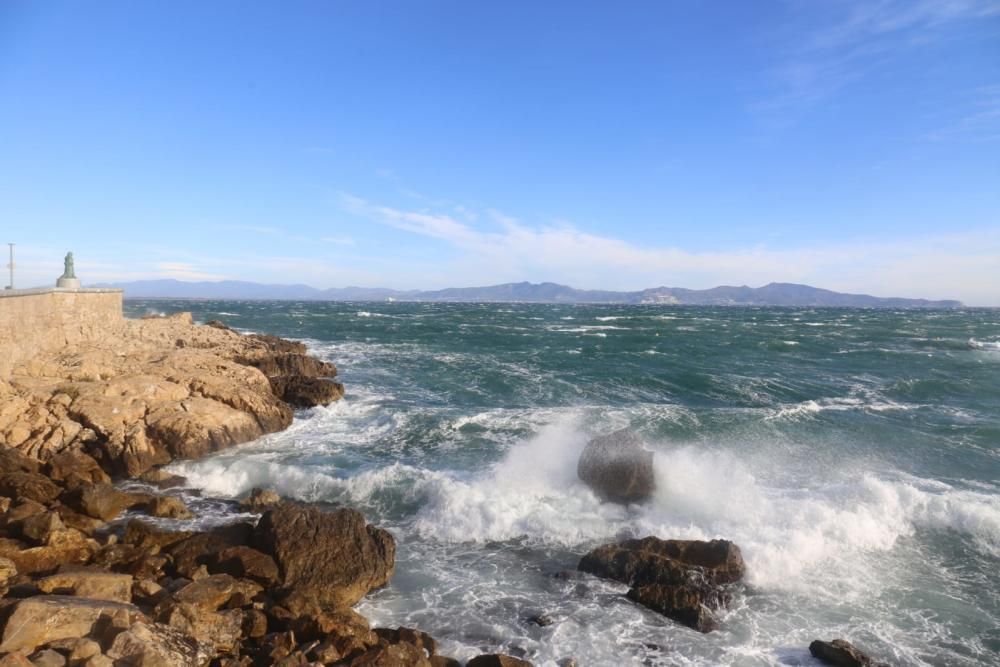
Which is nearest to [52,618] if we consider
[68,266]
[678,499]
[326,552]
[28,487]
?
[326,552]

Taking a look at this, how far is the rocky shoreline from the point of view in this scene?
6.00m

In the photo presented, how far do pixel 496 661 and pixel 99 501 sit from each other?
25.5 feet

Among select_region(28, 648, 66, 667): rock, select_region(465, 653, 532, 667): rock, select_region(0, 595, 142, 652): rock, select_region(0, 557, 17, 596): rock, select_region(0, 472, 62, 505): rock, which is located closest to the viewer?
select_region(28, 648, 66, 667): rock

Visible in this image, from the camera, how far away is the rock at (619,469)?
466 inches

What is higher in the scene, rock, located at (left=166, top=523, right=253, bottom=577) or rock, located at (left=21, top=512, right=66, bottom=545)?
rock, located at (left=21, top=512, right=66, bottom=545)

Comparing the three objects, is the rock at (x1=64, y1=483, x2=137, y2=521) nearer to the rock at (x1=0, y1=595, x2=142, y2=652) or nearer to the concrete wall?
the rock at (x1=0, y1=595, x2=142, y2=652)

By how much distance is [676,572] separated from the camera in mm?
8680

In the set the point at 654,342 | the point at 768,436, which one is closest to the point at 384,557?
the point at 768,436

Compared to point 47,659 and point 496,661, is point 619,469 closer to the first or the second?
point 496,661

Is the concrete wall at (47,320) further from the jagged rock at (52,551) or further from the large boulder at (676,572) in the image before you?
the large boulder at (676,572)

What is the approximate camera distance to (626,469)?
12.0 meters

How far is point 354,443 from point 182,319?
19.6m

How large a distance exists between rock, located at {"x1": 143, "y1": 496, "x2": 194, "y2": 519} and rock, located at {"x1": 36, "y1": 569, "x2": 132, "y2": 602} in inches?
138

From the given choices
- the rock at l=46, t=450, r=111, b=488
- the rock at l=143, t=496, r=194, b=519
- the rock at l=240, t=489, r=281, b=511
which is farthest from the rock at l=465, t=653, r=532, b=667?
the rock at l=46, t=450, r=111, b=488
